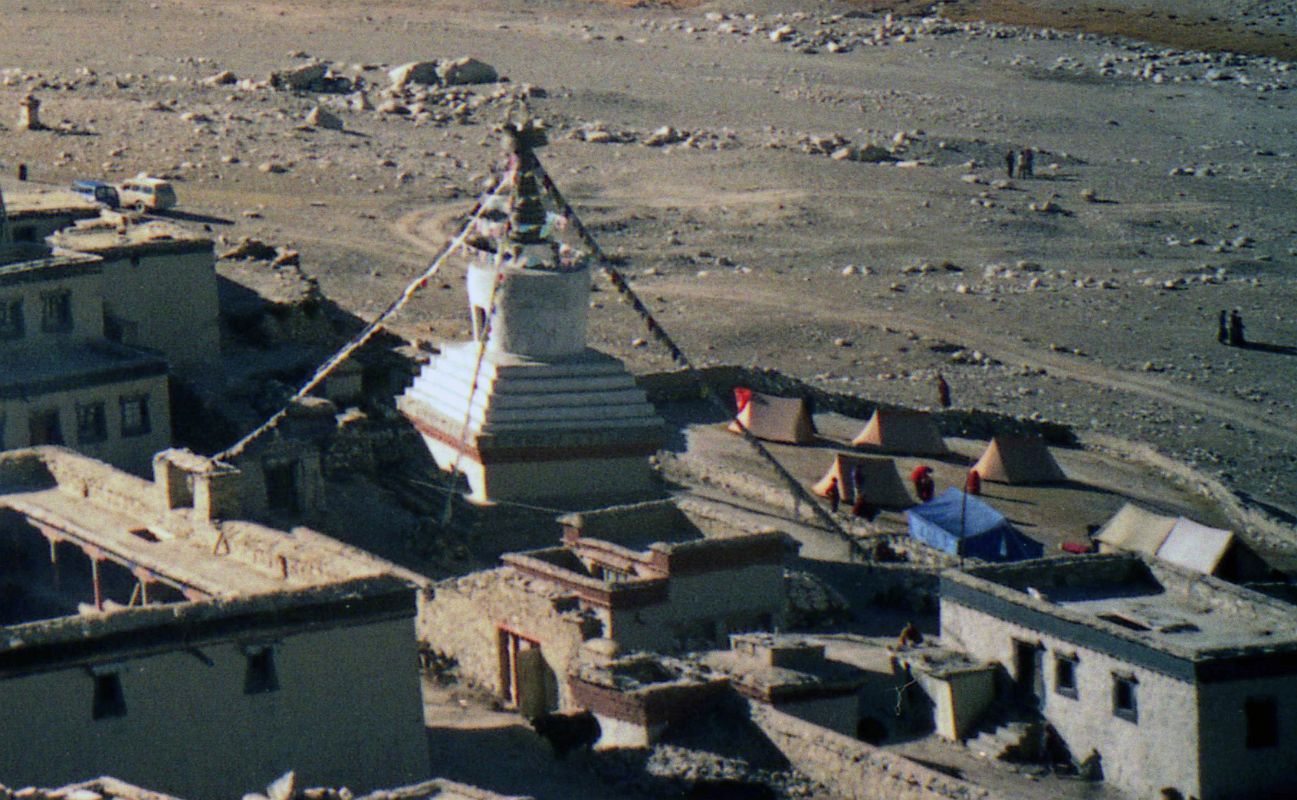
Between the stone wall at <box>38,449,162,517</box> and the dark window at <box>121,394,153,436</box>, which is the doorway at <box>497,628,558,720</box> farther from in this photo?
the dark window at <box>121,394,153,436</box>

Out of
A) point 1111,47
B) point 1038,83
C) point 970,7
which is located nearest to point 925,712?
point 1038,83

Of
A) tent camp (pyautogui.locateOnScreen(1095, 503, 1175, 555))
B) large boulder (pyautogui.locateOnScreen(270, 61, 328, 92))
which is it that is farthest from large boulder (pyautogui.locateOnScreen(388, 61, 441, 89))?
tent camp (pyautogui.locateOnScreen(1095, 503, 1175, 555))

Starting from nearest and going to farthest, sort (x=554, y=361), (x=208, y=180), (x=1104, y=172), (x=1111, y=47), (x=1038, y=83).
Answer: (x=554, y=361) < (x=208, y=180) < (x=1104, y=172) < (x=1038, y=83) < (x=1111, y=47)

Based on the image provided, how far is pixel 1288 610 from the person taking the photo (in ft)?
101

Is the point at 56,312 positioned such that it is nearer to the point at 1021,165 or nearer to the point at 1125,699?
the point at 1125,699

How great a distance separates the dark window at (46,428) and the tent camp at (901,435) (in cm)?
1309

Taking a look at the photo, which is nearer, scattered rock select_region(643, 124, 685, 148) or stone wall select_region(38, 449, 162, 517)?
stone wall select_region(38, 449, 162, 517)

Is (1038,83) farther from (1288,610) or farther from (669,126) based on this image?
(1288,610)

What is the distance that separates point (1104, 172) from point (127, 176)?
85.5 feet

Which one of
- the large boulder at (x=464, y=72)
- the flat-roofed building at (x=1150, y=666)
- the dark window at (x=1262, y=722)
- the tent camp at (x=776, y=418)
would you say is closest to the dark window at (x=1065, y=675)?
the flat-roofed building at (x=1150, y=666)

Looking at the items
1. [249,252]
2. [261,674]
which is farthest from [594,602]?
[249,252]

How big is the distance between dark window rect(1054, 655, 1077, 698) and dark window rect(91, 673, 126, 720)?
11.1 m

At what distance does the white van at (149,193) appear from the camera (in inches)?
2360

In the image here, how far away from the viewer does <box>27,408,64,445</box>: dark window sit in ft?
117
